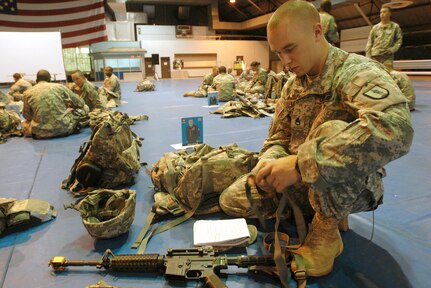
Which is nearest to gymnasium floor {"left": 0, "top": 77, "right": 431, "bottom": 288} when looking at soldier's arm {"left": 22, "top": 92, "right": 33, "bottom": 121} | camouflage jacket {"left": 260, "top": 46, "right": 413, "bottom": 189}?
camouflage jacket {"left": 260, "top": 46, "right": 413, "bottom": 189}

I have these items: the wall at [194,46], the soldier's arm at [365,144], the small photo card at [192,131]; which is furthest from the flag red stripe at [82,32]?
the soldier's arm at [365,144]

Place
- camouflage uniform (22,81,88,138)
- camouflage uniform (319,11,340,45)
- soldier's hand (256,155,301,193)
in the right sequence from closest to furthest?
1. soldier's hand (256,155,301,193)
2. camouflage uniform (22,81,88,138)
3. camouflage uniform (319,11,340,45)

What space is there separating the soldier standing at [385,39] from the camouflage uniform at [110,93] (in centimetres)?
559

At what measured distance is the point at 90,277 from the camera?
1513 mm

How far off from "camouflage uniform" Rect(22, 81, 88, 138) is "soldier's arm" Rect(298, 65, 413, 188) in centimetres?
426

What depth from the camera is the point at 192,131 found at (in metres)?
3.38

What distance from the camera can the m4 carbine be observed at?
1450 millimetres

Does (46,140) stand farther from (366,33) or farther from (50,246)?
(366,33)

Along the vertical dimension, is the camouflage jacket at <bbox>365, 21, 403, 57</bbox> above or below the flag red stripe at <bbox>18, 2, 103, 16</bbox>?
below

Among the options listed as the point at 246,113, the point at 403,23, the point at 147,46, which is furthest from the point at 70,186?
the point at 147,46

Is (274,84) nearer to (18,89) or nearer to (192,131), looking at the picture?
(192,131)

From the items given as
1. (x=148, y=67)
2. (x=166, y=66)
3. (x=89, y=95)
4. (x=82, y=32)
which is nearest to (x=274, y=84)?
(x=89, y=95)

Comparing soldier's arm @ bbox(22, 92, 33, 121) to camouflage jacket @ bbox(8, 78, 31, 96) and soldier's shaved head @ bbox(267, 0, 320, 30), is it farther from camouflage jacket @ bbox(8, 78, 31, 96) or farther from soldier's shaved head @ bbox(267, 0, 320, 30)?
camouflage jacket @ bbox(8, 78, 31, 96)

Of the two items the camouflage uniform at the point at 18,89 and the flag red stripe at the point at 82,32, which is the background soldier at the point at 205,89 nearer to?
the camouflage uniform at the point at 18,89
